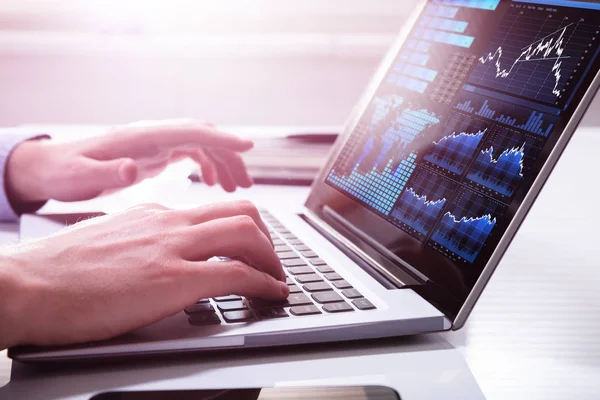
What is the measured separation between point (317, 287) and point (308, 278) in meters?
0.03

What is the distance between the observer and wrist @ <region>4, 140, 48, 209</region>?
77cm

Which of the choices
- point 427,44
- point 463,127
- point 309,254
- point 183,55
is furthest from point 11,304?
point 183,55

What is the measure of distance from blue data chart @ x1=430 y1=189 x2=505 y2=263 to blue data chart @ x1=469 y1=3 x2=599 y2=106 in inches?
3.7

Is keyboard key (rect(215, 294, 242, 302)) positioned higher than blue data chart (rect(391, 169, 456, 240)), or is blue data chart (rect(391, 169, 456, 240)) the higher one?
blue data chart (rect(391, 169, 456, 240))

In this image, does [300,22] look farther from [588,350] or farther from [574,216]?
[588,350]

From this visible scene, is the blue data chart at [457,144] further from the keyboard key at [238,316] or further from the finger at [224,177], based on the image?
the finger at [224,177]


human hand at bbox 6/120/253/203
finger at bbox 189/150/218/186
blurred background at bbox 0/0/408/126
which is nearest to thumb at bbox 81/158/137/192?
human hand at bbox 6/120/253/203

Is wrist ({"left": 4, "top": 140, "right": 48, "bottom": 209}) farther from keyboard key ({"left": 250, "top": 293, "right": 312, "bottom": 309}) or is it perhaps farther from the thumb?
keyboard key ({"left": 250, "top": 293, "right": 312, "bottom": 309})

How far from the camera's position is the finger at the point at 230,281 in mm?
404

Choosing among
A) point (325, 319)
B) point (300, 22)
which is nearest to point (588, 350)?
point (325, 319)

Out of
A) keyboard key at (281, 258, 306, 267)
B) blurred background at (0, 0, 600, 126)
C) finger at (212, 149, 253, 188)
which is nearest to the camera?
keyboard key at (281, 258, 306, 267)

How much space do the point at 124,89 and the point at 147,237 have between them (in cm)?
121

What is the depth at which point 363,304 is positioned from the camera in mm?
436

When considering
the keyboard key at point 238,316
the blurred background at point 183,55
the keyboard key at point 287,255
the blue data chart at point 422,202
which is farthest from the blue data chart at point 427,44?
the blurred background at point 183,55
